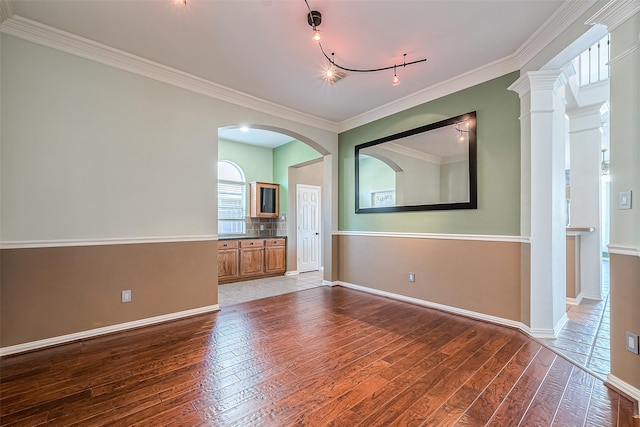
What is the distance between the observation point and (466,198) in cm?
333

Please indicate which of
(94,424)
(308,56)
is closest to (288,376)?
(94,424)

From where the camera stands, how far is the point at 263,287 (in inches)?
193

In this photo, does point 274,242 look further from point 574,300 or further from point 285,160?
point 574,300

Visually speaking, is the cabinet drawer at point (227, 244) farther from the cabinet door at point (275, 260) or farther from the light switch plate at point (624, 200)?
the light switch plate at point (624, 200)

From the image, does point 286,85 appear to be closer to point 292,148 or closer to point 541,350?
point 292,148

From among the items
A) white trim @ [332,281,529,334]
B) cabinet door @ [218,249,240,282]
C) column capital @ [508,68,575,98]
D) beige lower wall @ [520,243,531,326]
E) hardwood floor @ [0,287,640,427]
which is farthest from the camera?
cabinet door @ [218,249,240,282]

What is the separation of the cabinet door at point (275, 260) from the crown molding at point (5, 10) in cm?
453

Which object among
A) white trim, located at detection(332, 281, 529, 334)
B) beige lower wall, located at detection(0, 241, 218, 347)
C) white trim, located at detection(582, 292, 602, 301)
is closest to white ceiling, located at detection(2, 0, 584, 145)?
beige lower wall, located at detection(0, 241, 218, 347)

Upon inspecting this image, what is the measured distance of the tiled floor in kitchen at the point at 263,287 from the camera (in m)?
4.18

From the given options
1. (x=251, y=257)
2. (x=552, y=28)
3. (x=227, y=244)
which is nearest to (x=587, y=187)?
(x=552, y=28)

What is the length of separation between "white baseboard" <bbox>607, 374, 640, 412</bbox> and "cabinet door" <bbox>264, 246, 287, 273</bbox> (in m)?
5.01

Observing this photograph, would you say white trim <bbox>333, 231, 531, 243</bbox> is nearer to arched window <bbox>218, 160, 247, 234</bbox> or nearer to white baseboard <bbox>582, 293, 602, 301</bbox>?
white baseboard <bbox>582, 293, 602, 301</bbox>

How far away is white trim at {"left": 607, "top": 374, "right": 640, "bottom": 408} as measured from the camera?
1722 mm

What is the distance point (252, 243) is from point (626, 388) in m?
5.14
